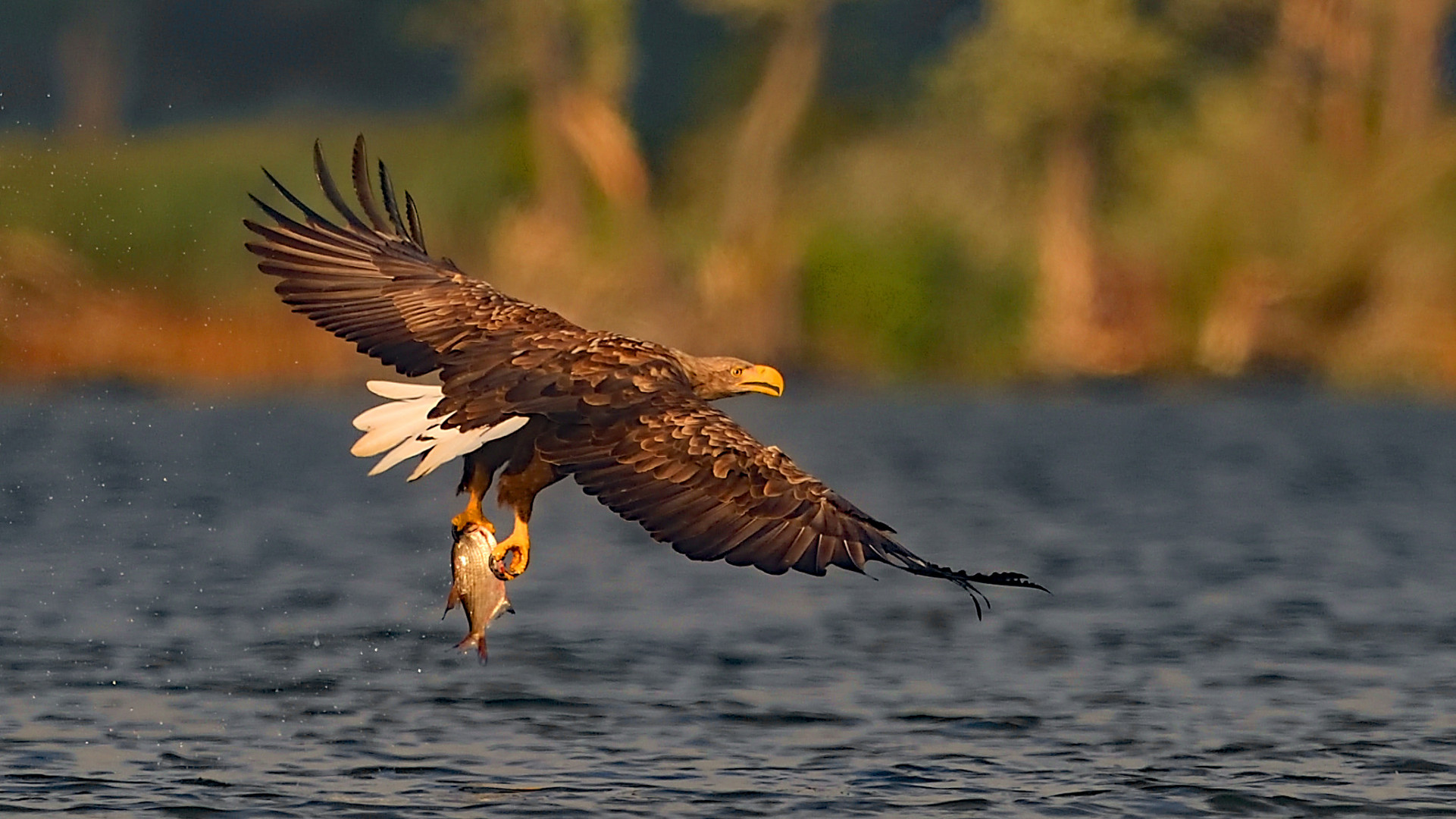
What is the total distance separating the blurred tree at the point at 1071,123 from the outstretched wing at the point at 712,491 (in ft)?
82.5

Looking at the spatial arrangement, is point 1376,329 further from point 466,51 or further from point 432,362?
point 432,362

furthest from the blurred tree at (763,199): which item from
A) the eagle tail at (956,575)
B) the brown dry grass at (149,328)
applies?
the eagle tail at (956,575)

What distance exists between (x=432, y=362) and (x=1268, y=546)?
35.2 ft

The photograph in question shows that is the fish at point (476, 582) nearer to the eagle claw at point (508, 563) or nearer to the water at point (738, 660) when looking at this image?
the eagle claw at point (508, 563)

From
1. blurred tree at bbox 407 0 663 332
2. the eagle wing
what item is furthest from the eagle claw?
blurred tree at bbox 407 0 663 332

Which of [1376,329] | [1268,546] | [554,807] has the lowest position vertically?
[554,807]

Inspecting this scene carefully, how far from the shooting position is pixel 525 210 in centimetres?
3475

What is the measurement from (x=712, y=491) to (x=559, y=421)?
Result: 538 mm

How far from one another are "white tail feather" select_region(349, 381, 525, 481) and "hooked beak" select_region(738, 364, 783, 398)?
1.09 m

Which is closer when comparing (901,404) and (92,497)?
(92,497)

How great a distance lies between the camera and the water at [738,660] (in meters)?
9.45

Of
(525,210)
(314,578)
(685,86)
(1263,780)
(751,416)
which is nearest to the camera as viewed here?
(1263,780)

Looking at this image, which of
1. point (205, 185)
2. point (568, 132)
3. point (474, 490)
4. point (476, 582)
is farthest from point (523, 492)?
point (568, 132)

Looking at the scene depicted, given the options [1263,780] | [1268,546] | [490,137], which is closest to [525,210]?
[490,137]
